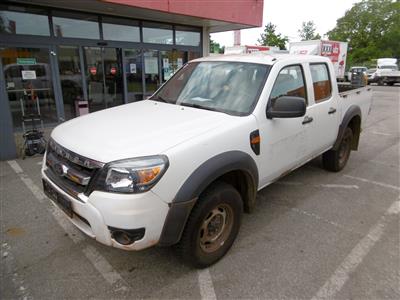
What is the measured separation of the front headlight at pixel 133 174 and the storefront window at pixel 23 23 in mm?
6532

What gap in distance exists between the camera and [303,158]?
12.3ft

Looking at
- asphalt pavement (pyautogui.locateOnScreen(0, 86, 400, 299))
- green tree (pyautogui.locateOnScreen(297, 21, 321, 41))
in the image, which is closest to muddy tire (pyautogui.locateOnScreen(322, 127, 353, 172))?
asphalt pavement (pyautogui.locateOnScreen(0, 86, 400, 299))

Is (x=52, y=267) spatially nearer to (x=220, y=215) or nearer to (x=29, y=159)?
(x=220, y=215)

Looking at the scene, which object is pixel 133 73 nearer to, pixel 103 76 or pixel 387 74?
pixel 103 76

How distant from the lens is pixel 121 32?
8805 mm

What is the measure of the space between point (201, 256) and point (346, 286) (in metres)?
1.26

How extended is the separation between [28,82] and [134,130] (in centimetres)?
628

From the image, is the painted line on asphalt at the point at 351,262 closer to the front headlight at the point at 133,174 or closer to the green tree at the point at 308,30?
the front headlight at the point at 133,174

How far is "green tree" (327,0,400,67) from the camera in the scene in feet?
169

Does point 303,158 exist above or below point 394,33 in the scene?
below

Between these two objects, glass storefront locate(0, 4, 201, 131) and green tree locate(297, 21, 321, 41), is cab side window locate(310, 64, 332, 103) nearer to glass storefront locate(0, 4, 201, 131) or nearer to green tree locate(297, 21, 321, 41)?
glass storefront locate(0, 4, 201, 131)

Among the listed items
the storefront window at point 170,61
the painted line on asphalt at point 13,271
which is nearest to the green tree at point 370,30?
the storefront window at point 170,61

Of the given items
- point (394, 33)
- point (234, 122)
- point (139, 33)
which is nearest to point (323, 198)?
point (234, 122)

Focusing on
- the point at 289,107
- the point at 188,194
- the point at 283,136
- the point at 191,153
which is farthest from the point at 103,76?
the point at 188,194
